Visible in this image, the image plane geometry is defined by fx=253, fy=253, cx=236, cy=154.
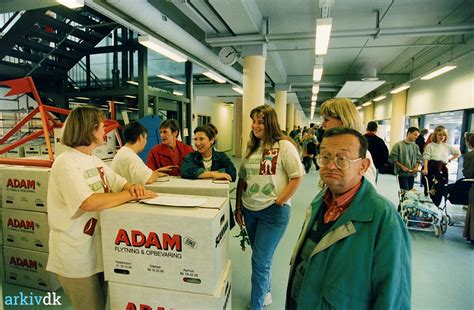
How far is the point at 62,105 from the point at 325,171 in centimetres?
645

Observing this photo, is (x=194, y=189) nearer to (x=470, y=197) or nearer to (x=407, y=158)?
(x=470, y=197)

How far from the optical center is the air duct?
2945 mm

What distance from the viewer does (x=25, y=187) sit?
2178 millimetres

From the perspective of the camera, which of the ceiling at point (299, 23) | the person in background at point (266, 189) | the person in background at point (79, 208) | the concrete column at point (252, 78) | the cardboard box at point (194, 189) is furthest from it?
the concrete column at point (252, 78)

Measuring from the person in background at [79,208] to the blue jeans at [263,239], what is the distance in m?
0.87

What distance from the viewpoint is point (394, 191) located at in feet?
20.4

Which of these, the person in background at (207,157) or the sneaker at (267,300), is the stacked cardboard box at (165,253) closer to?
the person in background at (207,157)

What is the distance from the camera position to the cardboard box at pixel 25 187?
2.14m

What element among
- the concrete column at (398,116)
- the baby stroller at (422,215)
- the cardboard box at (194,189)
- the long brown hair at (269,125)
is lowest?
the baby stroller at (422,215)

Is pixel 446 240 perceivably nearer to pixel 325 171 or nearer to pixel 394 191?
pixel 394 191

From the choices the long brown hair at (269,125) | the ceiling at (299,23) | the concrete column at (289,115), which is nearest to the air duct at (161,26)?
the ceiling at (299,23)

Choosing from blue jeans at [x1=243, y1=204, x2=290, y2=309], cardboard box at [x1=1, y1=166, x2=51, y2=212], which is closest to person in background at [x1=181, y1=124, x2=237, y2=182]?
blue jeans at [x1=243, y1=204, x2=290, y2=309]

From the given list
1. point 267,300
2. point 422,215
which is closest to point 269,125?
point 267,300

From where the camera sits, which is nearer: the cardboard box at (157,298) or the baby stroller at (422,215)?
the cardboard box at (157,298)
